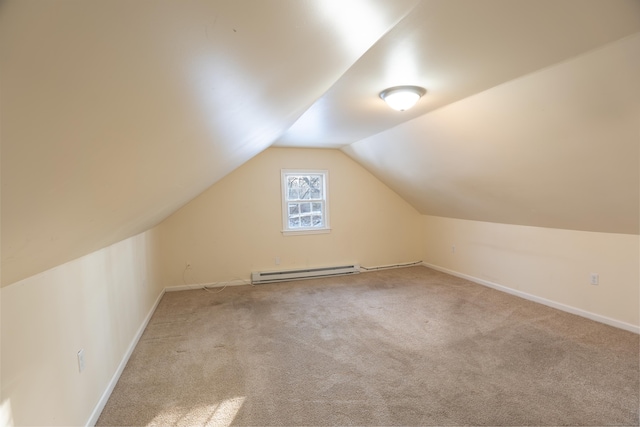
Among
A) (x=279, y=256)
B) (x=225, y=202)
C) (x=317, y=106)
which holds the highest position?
(x=317, y=106)

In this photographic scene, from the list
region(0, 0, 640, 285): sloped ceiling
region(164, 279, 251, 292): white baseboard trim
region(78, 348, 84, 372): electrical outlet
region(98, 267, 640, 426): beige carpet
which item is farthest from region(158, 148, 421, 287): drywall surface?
region(78, 348, 84, 372): electrical outlet

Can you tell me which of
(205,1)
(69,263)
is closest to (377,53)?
(205,1)

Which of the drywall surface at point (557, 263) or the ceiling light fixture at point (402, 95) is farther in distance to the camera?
the drywall surface at point (557, 263)

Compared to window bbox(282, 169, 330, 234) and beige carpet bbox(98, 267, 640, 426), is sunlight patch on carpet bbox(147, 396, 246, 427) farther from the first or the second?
window bbox(282, 169, 330, 234)

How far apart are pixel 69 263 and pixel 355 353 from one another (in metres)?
2.11

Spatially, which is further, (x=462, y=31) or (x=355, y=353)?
(x=355, y=353)

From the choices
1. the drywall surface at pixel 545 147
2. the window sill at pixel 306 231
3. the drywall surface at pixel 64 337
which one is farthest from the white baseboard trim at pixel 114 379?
the drywall surface at pixel 545 147

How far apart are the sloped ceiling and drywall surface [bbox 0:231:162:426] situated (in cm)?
16

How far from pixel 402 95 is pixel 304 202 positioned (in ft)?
9.84

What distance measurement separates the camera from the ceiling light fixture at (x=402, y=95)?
2.37 metres

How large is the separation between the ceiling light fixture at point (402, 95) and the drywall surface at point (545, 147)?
7.2 inches

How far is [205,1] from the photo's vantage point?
0.55 meters

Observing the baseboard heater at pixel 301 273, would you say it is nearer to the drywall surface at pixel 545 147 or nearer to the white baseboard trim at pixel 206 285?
the white baseboard trim at pixel 206 285

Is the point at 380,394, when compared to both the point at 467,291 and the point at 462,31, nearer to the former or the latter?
the point at 462,31
